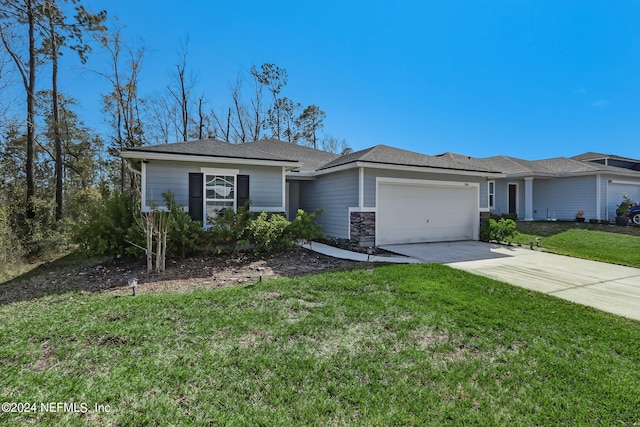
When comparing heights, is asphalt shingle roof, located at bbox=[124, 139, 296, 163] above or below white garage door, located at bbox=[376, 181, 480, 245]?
above

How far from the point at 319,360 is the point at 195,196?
7.56 meters

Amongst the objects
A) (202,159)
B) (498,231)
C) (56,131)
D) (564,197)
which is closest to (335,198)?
(202,159)

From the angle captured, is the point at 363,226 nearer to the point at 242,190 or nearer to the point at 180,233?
the point at 242,190

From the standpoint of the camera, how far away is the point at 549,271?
7289 millimetres

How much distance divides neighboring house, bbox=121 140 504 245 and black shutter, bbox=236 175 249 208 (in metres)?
0.03

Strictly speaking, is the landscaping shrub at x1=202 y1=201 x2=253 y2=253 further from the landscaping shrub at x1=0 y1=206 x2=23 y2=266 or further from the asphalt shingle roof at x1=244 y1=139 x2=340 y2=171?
the asphalt shingle roof at x1=244 y1=139 x2=340 y2=171

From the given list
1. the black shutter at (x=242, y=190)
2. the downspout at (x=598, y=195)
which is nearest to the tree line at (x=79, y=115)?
the black shutter at (x=242, y=190)

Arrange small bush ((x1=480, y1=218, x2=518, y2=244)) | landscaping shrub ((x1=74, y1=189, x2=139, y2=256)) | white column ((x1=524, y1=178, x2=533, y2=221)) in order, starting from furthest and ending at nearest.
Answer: white column ((x1=524, y1=178, x2=533, y2=221)) < small bush ((x1=480, y1=218, x2=518, y2=244)) < landscaping shrub ((x1=74, y1=189, x2=139, y2=256))

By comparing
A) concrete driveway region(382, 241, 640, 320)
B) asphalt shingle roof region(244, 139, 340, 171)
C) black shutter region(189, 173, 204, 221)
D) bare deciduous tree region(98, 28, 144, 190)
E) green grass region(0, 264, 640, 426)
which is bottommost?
green grass region(0, 264, 640, 426)

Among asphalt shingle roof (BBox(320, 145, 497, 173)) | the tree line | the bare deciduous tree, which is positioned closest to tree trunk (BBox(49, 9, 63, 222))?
the tree line

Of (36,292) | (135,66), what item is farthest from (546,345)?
(135,66)

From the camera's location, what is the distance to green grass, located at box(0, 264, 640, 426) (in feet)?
8.08

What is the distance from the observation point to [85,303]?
4680 mm

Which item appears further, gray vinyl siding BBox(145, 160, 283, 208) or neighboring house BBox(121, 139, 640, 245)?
neighboring house BBox(121, 139, 640, 245)
